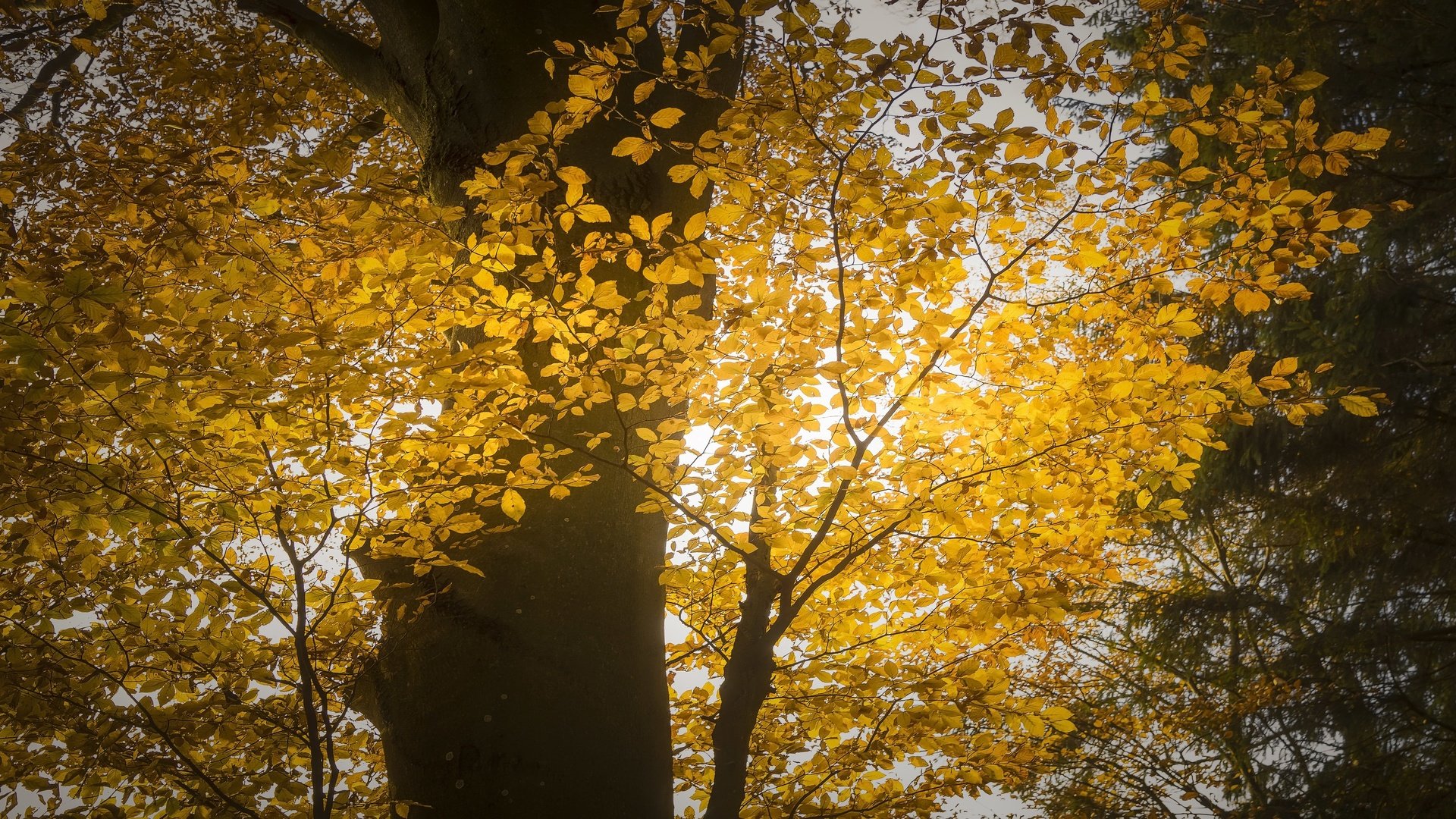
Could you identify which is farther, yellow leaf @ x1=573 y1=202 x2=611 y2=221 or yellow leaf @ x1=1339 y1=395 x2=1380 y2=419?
yellow leaf @ x1=1339 y1=395 x2=1380 y2=419

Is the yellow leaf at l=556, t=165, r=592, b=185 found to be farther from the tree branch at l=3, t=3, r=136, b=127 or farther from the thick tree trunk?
the tree branch at l=3, t=3, r=136, b=127

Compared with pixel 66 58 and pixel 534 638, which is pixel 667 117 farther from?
pixel 66 58

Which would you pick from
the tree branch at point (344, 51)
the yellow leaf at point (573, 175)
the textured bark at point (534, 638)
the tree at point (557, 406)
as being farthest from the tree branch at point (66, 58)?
the yellow leaf at point (573, 175)

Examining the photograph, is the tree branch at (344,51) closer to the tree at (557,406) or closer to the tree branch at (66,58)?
the tree at (557,406)

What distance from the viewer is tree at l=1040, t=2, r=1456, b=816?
5871mm

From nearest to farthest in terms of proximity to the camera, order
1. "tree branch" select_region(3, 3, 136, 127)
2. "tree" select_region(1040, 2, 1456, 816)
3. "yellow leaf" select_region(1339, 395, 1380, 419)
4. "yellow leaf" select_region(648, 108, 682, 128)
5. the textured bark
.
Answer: "yellow leaf" select_region(648, 108, 682, 128) < the textured bark < "yellow leaf" select_region(1339, 395, 1380, 419) < "tree branch" select_region(3, 3, 136, 127) < "tree" select_region(1040, 2, 1456, 816)

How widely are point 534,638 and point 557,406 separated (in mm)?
707

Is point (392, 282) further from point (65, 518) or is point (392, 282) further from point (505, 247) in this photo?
point (65, 518)

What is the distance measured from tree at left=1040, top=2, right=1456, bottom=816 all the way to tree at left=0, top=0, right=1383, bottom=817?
4.32m

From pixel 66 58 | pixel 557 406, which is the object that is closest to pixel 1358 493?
pixel 557 406

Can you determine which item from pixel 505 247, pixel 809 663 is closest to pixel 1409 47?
pixel 809 663

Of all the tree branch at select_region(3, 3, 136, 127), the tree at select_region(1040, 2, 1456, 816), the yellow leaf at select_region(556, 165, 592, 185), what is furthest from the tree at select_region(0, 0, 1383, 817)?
the tree at select_region(1040, 2, 1456, 816)

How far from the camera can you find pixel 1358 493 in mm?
6281

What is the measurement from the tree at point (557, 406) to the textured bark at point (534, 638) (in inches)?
0.4
